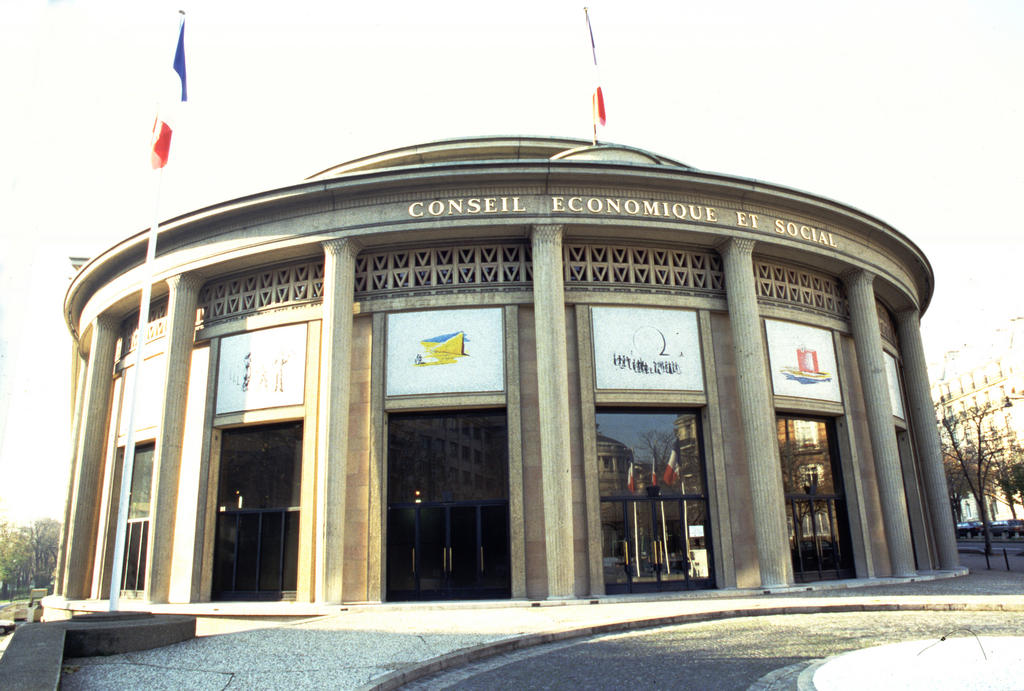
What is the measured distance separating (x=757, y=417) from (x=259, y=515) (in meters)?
14.6

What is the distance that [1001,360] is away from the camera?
271 ft

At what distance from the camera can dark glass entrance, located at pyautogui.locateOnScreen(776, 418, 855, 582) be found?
824 inches

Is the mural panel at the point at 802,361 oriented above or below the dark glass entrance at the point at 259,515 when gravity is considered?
above

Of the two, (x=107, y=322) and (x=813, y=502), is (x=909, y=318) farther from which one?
(x=107, y=322)

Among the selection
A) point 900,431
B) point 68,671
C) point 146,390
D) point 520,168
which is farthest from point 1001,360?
point 68,671

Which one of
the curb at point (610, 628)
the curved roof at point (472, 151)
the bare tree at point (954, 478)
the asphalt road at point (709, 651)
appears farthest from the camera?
the bare tree at point (954, 478)

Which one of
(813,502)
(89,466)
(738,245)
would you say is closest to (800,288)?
(738,245)

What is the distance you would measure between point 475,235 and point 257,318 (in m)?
7.46

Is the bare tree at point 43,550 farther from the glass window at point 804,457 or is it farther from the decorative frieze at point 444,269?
the glass window at point 804,457

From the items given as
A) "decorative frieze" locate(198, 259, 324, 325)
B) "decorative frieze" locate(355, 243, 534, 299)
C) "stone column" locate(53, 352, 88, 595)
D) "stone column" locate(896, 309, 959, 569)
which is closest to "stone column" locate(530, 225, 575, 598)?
"decorative frieze" locate(355, 243, 534, 299)

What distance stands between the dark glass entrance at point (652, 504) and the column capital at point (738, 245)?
537 cm

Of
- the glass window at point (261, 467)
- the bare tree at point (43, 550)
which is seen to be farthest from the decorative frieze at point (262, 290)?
the bare tree at point (43, 550)

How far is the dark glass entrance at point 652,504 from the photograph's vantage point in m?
18.9

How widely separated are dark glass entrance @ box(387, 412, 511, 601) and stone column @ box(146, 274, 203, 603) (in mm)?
6811
